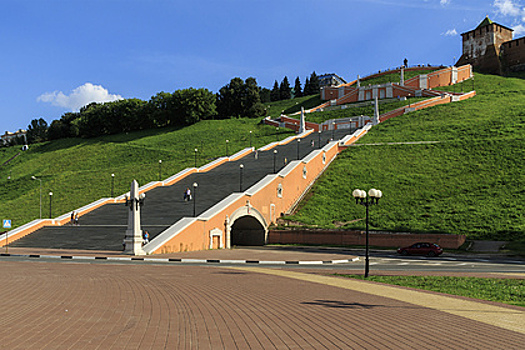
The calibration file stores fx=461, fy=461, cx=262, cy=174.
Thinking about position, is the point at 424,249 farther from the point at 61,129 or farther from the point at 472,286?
the point at 61,129

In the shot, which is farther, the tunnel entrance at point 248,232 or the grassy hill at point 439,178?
the tunnel entrance at point 248,232

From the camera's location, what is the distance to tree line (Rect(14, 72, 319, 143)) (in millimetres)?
102375

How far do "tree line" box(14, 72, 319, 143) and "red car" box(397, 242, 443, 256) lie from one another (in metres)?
76.6

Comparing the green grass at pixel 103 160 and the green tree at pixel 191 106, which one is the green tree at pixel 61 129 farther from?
the green tree at pixel 191 106

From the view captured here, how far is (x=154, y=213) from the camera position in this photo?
36062mm

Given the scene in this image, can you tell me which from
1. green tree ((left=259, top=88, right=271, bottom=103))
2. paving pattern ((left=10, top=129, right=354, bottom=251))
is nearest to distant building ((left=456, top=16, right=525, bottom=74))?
green tree ((left=259, top=88, right=271, bottom=103))

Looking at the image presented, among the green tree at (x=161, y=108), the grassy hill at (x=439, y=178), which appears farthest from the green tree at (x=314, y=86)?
the grassy hill at (x=439, y=178)

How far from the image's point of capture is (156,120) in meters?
103

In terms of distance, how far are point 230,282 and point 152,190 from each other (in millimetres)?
32023

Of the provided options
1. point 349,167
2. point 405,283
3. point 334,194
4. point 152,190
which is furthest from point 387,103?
point 405,283

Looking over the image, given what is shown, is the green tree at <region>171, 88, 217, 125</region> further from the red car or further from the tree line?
the red car

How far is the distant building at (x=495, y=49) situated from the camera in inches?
4281

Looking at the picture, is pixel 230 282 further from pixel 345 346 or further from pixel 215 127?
pixel 215 127

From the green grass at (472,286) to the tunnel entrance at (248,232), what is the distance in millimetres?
20557
